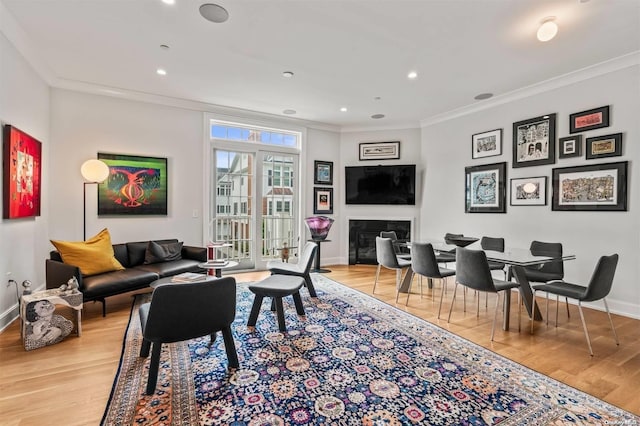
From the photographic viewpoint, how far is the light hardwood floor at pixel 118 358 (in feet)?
6.10

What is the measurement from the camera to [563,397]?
195 centimetres

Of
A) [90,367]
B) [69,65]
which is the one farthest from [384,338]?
[69,65]

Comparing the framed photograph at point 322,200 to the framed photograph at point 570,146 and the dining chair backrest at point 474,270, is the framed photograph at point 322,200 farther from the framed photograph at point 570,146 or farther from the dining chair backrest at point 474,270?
the framed photograph at point 570,146

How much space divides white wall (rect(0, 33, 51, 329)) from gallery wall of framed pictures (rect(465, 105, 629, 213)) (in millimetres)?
6124

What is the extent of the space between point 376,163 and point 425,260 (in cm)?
331

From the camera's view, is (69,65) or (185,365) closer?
(185,365)

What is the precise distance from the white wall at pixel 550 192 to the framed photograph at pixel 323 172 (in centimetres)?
218

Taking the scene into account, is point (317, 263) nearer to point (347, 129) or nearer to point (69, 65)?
point (347, 129)

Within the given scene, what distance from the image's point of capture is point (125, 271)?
371 centimetres

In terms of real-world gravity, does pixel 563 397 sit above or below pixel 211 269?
below

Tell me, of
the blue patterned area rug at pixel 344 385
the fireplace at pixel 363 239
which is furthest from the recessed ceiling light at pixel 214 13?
the fireplace at pixel 363 239

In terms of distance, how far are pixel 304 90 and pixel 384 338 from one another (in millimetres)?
3526

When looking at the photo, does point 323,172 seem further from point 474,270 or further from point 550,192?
point 474,270

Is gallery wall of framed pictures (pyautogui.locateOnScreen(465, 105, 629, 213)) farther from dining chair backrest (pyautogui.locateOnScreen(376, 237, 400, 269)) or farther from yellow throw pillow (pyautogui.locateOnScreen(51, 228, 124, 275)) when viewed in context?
yellow throw pillow (pyautogui.locateOnScreen(51, 228, 124, 275))
